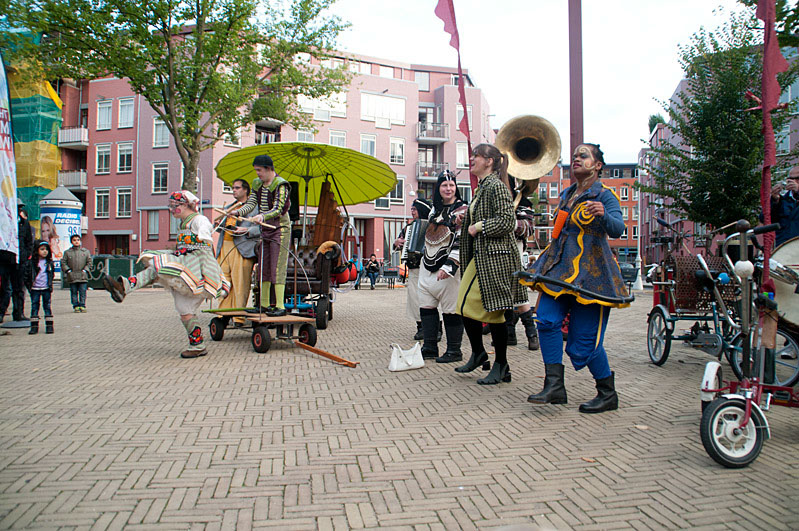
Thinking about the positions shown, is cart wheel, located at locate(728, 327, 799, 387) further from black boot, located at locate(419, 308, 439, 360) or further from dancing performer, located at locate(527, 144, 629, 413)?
black boot, located at locate(419, 308, 439, 360)

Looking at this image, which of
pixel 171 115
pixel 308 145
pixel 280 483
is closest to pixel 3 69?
pixel 308 145

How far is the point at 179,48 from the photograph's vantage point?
62.3ft

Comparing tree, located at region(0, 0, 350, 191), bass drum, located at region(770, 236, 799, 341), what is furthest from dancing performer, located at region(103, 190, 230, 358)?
tree, located at region(0, 0, 350, 191)

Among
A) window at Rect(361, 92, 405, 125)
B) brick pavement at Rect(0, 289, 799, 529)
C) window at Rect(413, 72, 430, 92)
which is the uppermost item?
window at Rect(413, 72, 430, 92)

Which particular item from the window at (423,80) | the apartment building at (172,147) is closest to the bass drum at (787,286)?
the apartment building at (172,147)

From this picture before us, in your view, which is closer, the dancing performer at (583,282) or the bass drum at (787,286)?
the dancing performer at (583,282)

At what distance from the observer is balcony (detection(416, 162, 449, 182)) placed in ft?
145

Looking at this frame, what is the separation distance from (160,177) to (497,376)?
1518 inches

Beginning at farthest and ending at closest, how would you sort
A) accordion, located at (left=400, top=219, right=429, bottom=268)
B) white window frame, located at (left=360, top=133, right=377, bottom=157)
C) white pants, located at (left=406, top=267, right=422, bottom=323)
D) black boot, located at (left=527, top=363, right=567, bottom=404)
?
white window frame, located at (left=360, top=133, right=377, bottom=157) → white pants, located at (left=406, top=267, right=422, bottom=323) → accordion, located at (left=400, top=219, right=429, bottom=268) → black boot, located at (left=527, top=363, right=567, bottom=404)

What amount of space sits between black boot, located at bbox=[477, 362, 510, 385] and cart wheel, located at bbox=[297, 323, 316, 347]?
2.70 m

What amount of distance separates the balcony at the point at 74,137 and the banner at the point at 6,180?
41603mm

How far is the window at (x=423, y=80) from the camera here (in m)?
48.8

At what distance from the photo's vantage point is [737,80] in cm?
1716

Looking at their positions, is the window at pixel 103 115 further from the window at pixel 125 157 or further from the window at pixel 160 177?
the window at pixel 160 177
